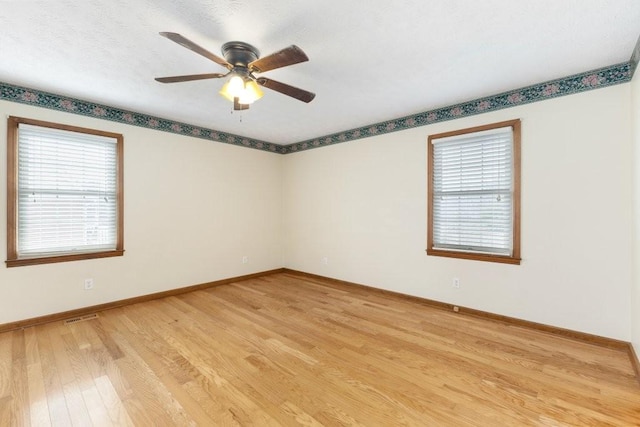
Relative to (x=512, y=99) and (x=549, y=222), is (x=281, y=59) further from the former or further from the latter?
(x=549, y=222)

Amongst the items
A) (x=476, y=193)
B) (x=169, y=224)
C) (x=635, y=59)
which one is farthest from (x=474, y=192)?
(x=169, y=224)

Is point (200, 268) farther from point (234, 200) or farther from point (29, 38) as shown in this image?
Answer: point (29, 38)

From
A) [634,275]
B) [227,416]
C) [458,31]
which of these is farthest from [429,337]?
[458,31]

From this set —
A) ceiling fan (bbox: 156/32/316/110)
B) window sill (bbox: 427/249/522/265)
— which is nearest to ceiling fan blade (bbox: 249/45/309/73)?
ceiling fan (bbox: 156/32/316/110)

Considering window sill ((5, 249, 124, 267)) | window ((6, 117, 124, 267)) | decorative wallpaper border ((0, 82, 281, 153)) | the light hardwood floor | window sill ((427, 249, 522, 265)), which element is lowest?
the light hardwood floor

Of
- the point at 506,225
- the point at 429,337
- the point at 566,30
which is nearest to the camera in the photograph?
the point at 566,30

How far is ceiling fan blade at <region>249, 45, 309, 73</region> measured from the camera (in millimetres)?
1665

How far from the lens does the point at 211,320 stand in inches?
120

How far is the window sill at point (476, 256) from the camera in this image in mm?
2964

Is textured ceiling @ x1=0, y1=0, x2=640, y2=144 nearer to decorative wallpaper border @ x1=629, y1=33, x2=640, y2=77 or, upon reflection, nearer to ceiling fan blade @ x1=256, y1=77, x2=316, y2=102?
decorative wallpaper border @ x1=629, y1=33, x2=640, y2=77

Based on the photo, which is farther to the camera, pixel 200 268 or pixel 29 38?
pixel 200 268

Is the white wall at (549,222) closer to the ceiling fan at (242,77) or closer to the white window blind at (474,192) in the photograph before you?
the white window blind at (474,192)

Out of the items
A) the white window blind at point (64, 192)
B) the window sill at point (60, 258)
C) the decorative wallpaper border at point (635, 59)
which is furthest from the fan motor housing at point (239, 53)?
the decorative wallpaper border at point (635, 59)

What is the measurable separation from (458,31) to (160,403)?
10.4ft
